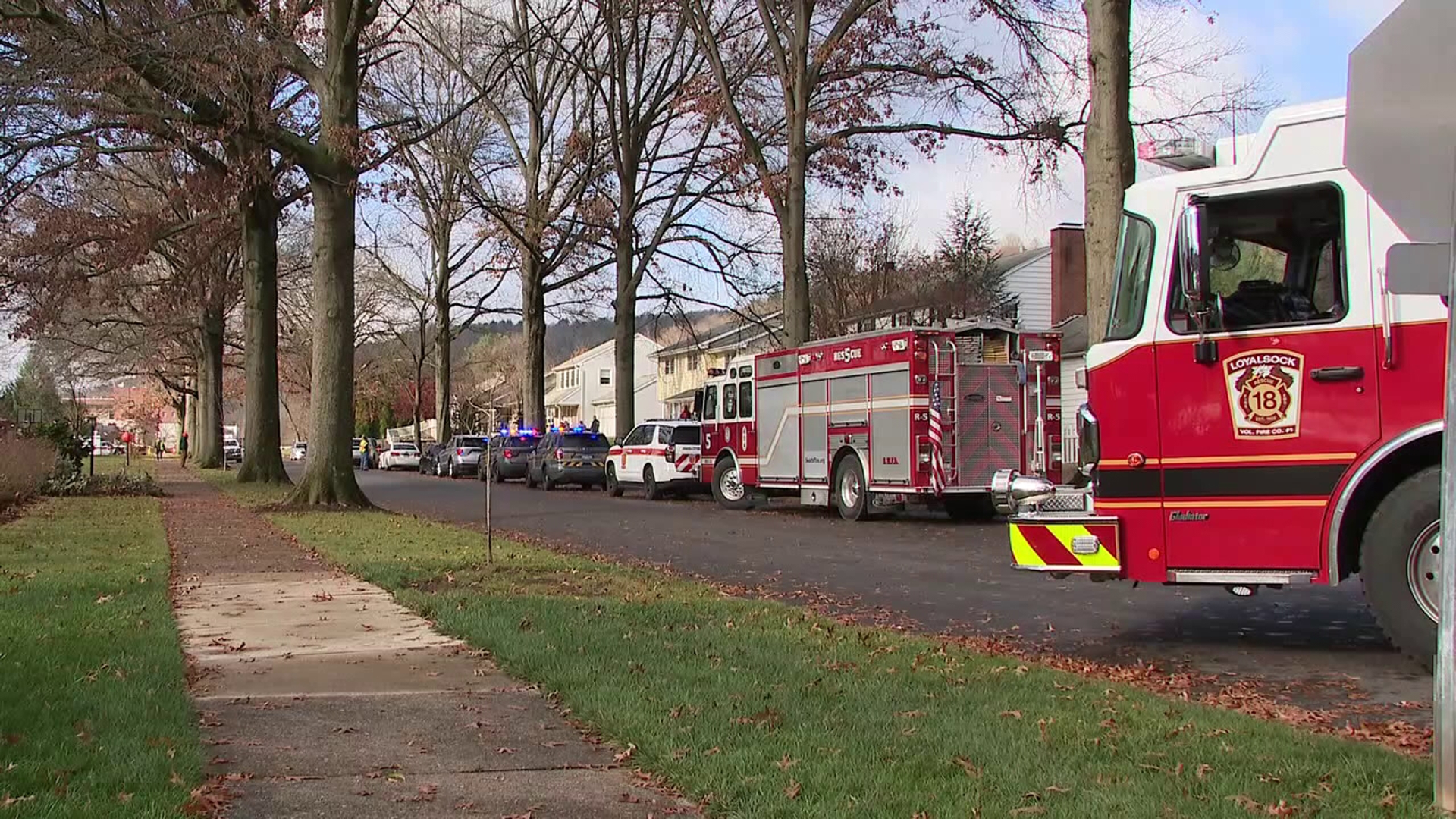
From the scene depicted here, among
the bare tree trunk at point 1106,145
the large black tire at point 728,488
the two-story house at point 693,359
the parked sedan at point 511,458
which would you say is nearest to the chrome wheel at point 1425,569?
the bare tree trunk at point 1106,145

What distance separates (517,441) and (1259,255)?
34.7 meters

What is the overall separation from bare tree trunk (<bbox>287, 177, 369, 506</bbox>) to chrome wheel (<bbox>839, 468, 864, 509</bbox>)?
816 centimetres

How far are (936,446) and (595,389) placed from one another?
8396cm

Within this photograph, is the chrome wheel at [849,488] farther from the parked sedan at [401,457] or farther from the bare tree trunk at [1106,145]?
the parked sedan at [401,457]

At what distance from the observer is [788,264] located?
25.5 m

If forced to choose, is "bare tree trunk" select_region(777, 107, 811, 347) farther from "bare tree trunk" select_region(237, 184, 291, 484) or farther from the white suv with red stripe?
"bare tree trunk" select_region(237, 184, 291, 484)

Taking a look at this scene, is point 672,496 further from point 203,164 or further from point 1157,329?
point 1157,329

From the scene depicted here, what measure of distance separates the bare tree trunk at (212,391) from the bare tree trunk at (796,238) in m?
26.1

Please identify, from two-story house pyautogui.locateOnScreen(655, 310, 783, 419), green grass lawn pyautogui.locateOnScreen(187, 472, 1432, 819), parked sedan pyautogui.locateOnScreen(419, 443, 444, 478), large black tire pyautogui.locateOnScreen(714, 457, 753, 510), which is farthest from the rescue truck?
parked sedan pyautogui.locateOnScreen(419, 443, 444, 478)

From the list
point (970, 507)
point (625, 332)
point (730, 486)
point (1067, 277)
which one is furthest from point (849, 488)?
point (1067, 277)

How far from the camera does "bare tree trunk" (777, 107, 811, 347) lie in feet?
82.7

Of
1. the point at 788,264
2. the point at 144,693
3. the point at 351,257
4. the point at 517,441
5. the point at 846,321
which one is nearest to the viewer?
the point at 144,693

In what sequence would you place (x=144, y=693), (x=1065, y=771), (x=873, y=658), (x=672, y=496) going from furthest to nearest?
1. (x=672, y=496)
2. (x=873, y=658)
3. (x=144, y=693)
4. (x=1065, y=771)

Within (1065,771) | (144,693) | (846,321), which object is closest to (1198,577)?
(1065,771)
